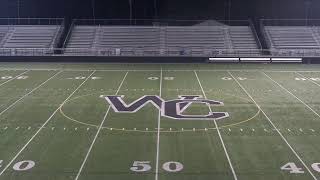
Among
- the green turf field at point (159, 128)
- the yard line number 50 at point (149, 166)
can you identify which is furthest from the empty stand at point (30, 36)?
the yard line number 50 at point (149, 166)

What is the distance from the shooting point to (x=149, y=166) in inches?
429

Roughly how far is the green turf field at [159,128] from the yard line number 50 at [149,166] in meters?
0.02

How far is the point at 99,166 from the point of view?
10.9 metres

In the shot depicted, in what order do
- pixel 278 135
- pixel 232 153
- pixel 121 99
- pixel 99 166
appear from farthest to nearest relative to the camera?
pixel 121 99 → pixel 278 135 → pixel 232 153 → pixel 99 166

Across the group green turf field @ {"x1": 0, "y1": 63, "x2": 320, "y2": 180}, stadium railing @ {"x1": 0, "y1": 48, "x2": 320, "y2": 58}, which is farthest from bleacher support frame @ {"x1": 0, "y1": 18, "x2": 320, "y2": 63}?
green turf field @ {"x1": 0, "y1": 63, "x2": 320, "y2": 180}

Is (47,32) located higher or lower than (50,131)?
higher

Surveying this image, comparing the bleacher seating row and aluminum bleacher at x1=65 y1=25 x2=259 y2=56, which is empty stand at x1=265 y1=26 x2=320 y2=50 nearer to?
the bleacher seating row

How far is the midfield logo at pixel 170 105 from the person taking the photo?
15484mm

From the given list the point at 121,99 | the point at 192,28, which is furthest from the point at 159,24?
the point at 121,99

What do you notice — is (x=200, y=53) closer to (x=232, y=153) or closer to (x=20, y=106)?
(x=20, y=106)

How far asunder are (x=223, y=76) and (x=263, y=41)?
345 inches

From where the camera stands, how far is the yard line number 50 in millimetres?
10695

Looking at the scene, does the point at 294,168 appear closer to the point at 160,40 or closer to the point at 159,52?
the point at 159,52

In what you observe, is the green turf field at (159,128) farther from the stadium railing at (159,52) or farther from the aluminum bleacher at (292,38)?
the aluminum bleacher at (292,38)
